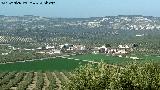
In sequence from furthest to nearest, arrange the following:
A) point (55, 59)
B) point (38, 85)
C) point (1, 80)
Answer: point (55, 59) → point (1, 80) → point (38, 85)

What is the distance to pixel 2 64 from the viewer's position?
161500mm

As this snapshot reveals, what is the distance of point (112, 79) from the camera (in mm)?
39906

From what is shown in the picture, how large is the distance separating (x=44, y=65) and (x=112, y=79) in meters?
121

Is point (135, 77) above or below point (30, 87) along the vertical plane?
above

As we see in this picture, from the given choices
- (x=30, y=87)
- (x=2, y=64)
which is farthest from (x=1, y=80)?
(x=2, y=64)

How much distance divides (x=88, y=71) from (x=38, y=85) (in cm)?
6128

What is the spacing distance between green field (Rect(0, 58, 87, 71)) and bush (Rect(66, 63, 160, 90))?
332ft

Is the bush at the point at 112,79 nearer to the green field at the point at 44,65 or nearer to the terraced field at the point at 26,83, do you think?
the terraced field at the point at 26,83

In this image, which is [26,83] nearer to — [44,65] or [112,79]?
[44,65]

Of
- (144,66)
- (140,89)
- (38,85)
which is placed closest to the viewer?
(140,89)

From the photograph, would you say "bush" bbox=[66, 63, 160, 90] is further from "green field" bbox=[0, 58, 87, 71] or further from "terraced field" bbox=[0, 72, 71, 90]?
"green field" bbox=[0, 58, 87, 71]

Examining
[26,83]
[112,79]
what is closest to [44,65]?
[26,83]

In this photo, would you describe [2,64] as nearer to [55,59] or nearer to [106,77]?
[55,59]

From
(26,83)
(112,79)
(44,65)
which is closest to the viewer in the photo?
(112,79)
